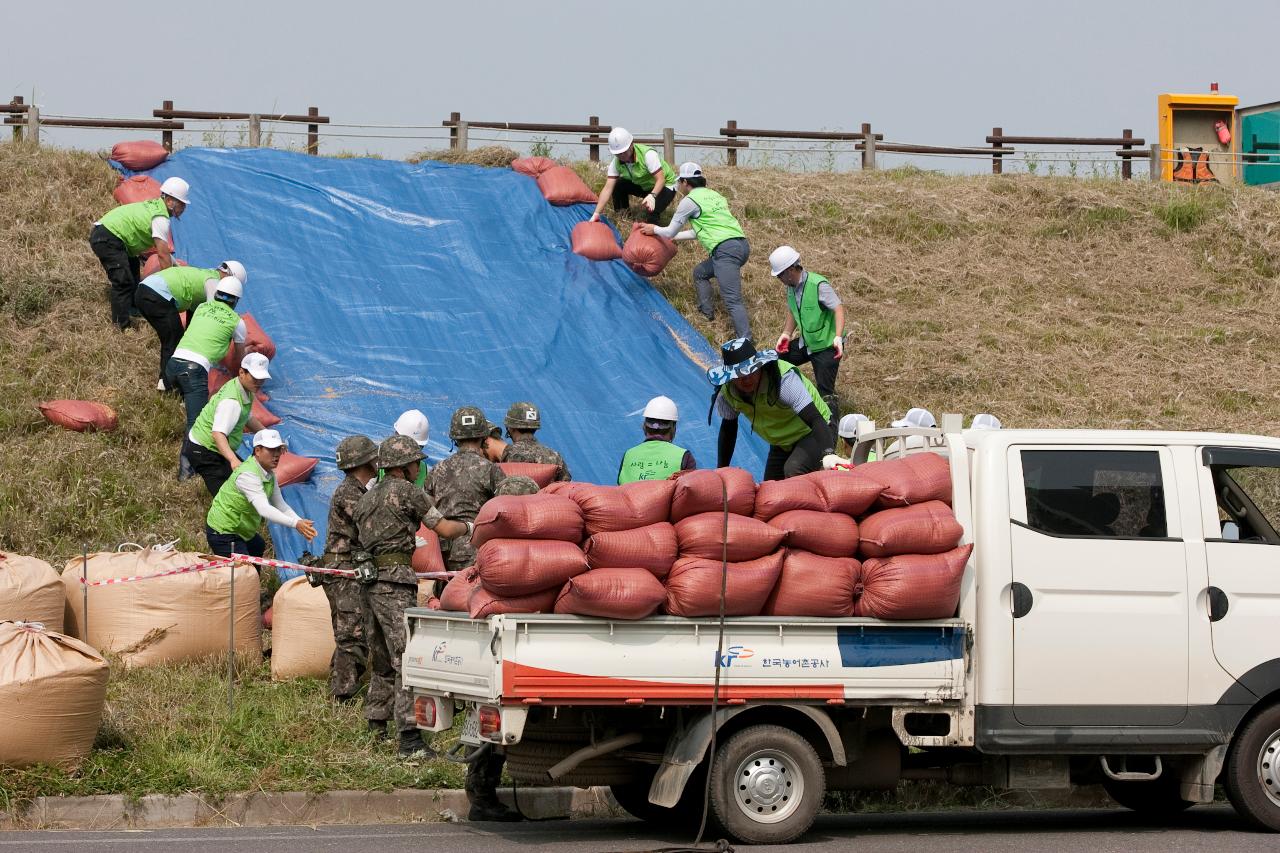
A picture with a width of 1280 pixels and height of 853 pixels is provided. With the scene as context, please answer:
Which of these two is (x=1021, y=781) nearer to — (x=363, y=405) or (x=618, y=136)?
(x=363, y=405)

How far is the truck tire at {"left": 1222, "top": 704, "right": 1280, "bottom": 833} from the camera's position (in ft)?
27.6

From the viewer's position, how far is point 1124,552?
8336 millimetres

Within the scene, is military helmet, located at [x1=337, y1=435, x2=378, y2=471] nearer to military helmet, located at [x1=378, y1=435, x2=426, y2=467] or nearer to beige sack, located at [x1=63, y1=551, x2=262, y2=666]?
military helmet, located at [x1=378, y1=435, x2=426, y2=467]

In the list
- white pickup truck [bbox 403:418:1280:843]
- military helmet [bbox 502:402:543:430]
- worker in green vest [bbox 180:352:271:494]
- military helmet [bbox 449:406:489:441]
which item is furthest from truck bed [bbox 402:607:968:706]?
worker in green vest [bbox 180:352:271:494]

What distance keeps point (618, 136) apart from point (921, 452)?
12.3 m

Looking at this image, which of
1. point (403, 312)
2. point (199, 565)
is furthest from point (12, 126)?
point (199, 565)

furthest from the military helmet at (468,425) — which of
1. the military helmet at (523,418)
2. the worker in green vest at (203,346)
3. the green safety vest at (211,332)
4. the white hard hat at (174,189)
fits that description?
the white hard hat at (174,189)

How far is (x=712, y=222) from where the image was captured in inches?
720

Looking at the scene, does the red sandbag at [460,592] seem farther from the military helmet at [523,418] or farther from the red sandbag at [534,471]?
the military helmet at [523,418]

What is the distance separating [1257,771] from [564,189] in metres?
14.0

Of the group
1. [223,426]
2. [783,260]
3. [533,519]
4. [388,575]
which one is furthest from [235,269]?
[533,519]

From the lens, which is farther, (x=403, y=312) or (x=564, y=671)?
(x=403, y=312)

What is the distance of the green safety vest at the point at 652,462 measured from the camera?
11117mm

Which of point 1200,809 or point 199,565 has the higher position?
point 199,565
